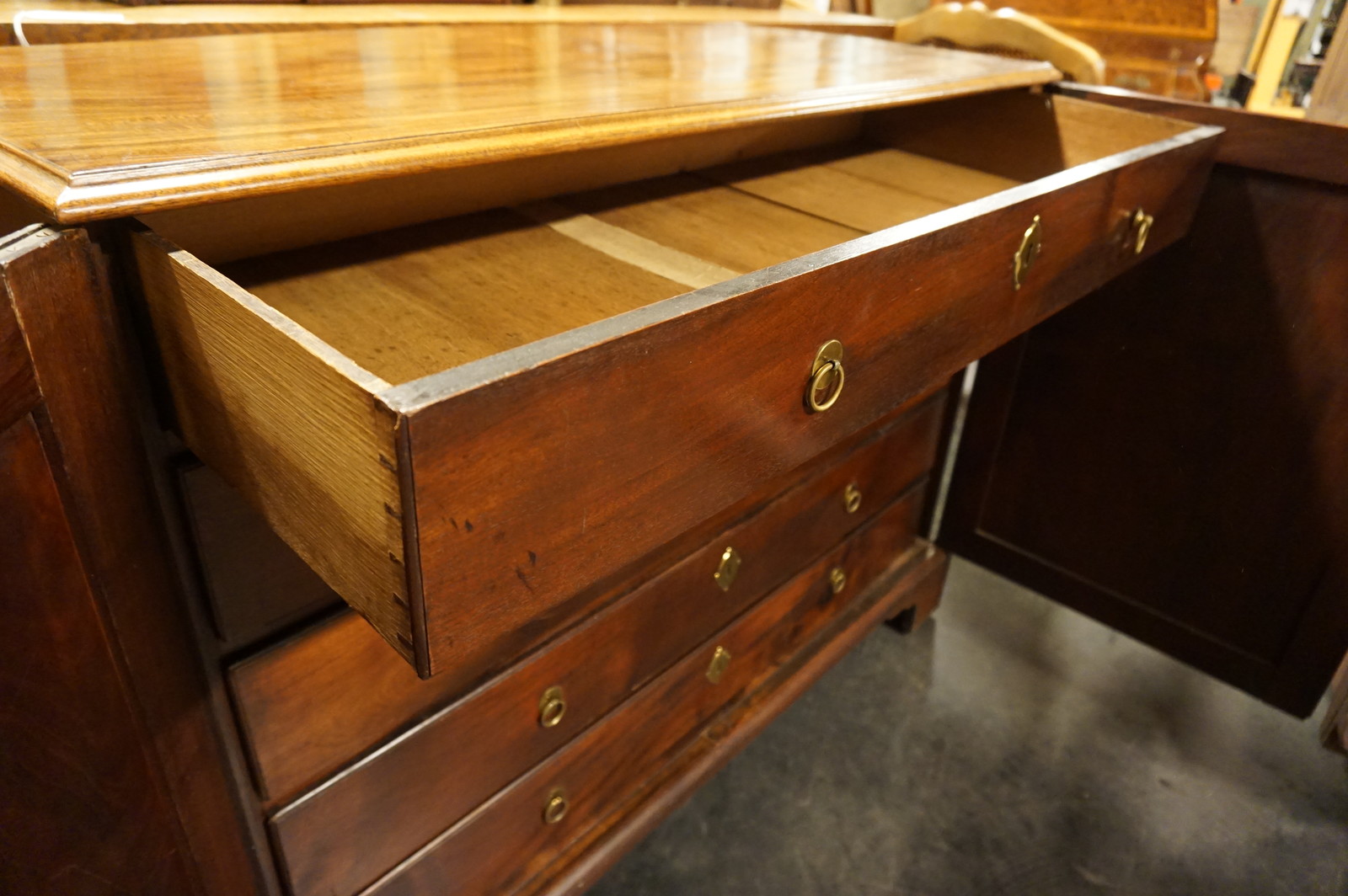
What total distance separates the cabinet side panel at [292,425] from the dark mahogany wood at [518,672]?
0.24 metres

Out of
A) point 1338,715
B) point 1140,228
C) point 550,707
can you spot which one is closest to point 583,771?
point 550,707

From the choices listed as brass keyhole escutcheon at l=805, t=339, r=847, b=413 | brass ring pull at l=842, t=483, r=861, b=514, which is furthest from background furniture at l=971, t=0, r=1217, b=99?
brass keyhole escutcheon at l=805, t=339, r=847, b=413

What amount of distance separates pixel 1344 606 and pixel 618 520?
1289 millimetres

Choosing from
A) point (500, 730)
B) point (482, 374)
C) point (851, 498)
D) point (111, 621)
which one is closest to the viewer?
point (482, 374)

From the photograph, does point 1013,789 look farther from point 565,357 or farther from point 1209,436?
point 565,357

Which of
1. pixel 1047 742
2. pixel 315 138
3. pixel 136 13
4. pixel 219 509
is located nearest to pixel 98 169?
pixel 315 138

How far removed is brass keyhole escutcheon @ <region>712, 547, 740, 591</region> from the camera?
1.04 metres

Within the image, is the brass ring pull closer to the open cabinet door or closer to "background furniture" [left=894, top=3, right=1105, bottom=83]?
the open cabinet door

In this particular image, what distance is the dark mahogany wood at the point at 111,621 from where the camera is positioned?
18.7 inches

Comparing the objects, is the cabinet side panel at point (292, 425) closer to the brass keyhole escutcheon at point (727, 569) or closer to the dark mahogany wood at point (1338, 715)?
the brass keyhole escutcheon at point (727, 569)

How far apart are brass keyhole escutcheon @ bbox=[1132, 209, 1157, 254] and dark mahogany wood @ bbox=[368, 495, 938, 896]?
56cm

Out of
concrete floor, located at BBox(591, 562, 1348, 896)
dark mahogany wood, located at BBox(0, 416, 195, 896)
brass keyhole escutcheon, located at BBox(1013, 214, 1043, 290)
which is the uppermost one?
brass keyhole escutcheon, located at BBox(1013, 214, 1043, 290)

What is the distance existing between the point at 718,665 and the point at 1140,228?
27.6 inches

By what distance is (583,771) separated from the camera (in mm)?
1002
